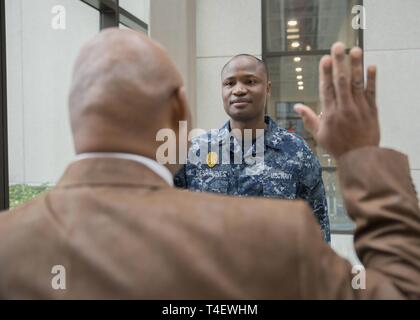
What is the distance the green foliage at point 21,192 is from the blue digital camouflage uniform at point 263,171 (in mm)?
1227

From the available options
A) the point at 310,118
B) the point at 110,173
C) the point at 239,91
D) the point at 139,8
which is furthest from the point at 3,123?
the point at 139,8

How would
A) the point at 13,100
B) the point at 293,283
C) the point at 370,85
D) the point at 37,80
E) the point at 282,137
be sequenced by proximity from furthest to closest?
the point at 37,80
the point at 13,100
the point at 282,137
the point at 370,85
the point at 293,283

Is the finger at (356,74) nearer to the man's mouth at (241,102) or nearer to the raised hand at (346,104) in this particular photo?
the raised hand at (346,104)

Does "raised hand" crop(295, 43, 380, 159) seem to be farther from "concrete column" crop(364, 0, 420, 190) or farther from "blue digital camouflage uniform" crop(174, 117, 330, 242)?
"concrete column" crop(364, 0, 420, 190)

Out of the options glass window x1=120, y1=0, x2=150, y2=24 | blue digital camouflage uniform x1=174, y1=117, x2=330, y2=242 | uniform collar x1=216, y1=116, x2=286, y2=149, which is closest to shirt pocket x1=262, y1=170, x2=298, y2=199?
blue digital camouflage uniform x1=174, y1=117, x2=330, y2=242

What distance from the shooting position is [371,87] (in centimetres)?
86

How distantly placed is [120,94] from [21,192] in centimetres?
308

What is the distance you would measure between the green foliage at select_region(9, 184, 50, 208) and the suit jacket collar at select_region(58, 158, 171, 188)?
93.0 inches

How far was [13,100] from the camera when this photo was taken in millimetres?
3420

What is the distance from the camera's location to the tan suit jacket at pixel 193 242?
75 centimetres

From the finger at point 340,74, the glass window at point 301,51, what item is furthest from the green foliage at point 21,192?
the glass window at point 301,51

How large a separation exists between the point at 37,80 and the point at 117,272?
3.73 metres
